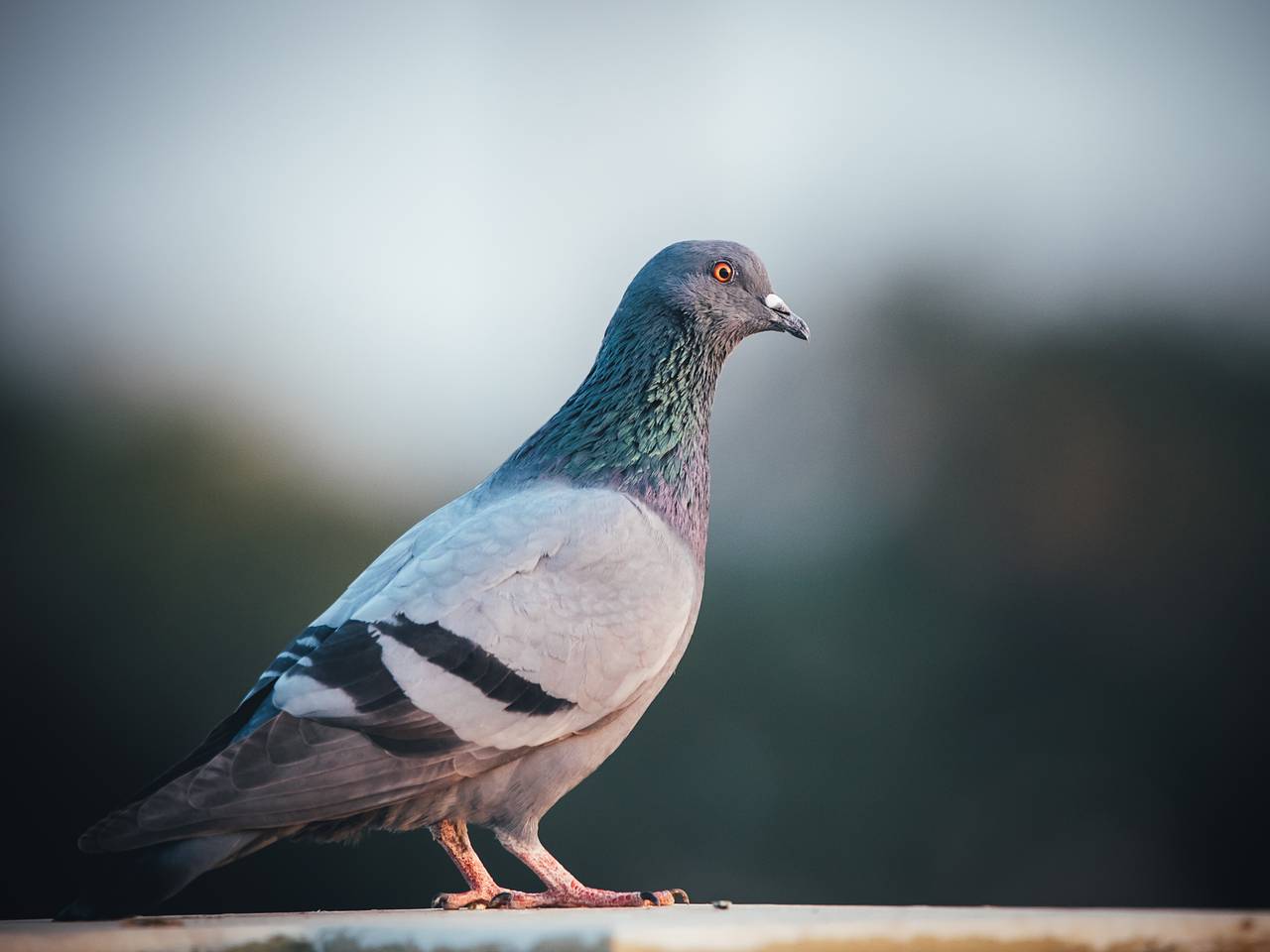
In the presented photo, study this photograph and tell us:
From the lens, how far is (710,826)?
8906mm

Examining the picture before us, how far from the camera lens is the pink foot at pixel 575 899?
3303 mm

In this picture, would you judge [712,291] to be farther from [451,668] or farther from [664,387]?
[451,668]

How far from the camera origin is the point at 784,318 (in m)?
4.31

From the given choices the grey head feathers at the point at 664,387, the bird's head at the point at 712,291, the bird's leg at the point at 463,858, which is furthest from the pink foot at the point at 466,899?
the bird's head at the point at 712,291

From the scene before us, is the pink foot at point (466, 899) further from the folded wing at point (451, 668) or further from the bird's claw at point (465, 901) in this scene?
the folded wing at point (451, 668)

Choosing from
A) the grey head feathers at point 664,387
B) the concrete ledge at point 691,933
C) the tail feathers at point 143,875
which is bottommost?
the concrete ledge at point 691,933

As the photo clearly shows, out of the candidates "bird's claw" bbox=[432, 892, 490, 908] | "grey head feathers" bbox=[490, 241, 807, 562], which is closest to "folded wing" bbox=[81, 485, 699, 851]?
"grey head feathers" bbox=[490, 241, 807, 562]

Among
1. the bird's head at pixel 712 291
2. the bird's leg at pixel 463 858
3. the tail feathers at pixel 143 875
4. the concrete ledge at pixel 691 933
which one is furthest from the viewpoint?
the bird's head at pixel 712 291

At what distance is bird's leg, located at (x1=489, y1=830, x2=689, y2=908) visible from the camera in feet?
10.9

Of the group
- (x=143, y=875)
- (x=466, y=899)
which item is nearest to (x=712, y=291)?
(x=466, y=899)

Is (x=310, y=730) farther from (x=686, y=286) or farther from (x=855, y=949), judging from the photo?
(x=686, y=286)

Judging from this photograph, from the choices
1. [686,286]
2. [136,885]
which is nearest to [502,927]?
[136,885]

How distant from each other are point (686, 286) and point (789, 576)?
6176mm

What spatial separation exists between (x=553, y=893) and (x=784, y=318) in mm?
2089
